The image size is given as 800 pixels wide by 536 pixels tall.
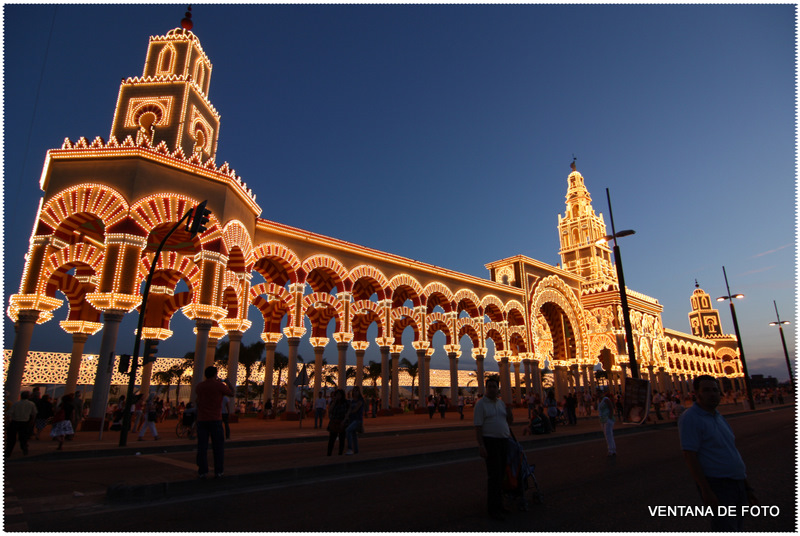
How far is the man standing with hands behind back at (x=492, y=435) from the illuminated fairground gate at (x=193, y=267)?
36.9ft

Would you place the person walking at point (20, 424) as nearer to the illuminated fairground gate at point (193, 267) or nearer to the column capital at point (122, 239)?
the illuminated fairground gate at point (193, 267)

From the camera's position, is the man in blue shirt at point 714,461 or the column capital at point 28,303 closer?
the man in blue shirt at point 714,461

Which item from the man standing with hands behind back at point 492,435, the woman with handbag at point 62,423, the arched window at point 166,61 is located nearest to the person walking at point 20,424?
the woman with handbag at point 62,423

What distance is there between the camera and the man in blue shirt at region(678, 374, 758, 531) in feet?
9.96

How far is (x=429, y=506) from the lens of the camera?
17.2ft

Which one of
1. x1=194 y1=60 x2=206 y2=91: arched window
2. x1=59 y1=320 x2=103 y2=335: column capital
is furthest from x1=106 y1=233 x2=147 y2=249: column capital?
x1=194 y1=60 x2=206 y2=91: arched window

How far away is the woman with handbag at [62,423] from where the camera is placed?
11.7 m

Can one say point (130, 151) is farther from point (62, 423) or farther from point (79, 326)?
point (62, 423)

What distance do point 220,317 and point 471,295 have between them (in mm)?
19200

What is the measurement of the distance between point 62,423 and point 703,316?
4148 inches

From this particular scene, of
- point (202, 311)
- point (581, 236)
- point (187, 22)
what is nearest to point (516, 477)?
point (202, 311)

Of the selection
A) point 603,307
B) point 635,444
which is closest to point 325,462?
point 635,444

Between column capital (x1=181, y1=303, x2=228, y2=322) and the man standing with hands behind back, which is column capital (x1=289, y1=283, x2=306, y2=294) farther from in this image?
the man standing with hands behind back

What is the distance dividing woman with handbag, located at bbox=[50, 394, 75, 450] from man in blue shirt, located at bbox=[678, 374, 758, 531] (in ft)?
45.7
